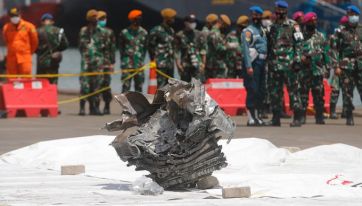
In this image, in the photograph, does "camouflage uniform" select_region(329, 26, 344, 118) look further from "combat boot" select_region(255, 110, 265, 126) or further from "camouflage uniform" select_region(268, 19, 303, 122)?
"combat boot" select_region(255, 110, 265, 126)

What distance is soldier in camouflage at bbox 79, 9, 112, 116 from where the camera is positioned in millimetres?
24250

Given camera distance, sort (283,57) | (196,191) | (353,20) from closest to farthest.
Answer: (196,191), (283,57), (353,20)

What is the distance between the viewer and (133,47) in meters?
24.5

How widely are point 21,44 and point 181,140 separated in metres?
13.5

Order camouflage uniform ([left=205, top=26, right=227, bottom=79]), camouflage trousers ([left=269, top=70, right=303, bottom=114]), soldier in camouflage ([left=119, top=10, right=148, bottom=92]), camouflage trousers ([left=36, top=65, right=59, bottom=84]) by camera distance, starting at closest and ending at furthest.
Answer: camouflage trousers ([left=269, top=70, right=303, bottom=114]) < soldier in camouflage ([left=119, top=10, right=148, bottom=92]) < camouflage trousers ([left=36, top=65, right=59, bottom=84]) < camouflage uniform ([left=205, top=26, right=227, bottom=79])

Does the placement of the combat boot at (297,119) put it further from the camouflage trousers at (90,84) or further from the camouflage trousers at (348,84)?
the camouflage trousers at (90,84)

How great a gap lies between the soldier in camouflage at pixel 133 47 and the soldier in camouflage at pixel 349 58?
14.9 ft

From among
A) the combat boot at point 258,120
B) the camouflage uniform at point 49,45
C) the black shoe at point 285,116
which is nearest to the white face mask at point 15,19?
the camouflage uniform at point 49,45

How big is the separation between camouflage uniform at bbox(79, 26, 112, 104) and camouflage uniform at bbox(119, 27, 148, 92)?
344mm

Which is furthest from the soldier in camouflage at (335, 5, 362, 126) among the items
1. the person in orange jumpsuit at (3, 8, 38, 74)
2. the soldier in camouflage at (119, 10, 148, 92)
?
the person in orange jumpsuit at (3, 8, 38, 74)

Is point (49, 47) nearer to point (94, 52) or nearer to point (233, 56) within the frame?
point (94, 52)

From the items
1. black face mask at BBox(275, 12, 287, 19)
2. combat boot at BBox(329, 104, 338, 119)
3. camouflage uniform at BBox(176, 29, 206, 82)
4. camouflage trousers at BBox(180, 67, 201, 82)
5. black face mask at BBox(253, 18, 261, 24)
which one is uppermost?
black face mask at BBox(275, 12, 287, 19)

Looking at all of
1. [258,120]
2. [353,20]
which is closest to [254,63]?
[258,120]

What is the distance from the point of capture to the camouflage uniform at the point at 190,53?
80.1 ft
